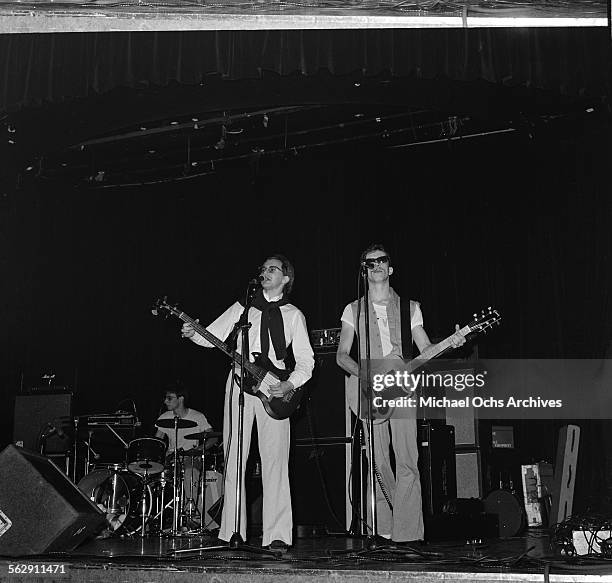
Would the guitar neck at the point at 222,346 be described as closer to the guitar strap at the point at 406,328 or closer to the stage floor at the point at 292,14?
the guitar strap at the point at 406,328

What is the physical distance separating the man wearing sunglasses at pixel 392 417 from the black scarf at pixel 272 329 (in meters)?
0.46

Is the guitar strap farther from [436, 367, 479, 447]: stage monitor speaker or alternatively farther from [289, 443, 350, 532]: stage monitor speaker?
[289, 443, 350, 532]: stage monitor speaker

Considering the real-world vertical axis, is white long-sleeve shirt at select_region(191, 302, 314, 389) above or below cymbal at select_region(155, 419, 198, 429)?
above

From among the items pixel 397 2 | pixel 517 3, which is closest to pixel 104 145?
pixel 397 2

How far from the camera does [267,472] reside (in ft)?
13.3

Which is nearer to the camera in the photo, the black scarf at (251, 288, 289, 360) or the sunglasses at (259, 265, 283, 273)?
the black scarf at (251, 288, 289, 360)

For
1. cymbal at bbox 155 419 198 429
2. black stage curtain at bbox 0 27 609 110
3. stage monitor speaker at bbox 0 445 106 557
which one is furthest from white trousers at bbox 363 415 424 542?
cymbal at bbox 155 419 198 429

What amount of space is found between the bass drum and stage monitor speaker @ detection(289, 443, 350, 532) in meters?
1.36

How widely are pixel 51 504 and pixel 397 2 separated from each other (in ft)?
11.2

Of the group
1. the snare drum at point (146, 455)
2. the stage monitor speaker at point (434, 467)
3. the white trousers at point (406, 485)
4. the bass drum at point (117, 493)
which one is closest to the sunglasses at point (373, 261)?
the white trousers at point (406, 485)

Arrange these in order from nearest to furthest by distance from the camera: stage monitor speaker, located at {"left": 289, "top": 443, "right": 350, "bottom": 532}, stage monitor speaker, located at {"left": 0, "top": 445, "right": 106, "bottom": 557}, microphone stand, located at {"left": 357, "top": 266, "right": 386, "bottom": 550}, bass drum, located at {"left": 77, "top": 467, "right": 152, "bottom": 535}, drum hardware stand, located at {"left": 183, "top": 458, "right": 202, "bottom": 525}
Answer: stage monitor speaker, located at {"left": 0, "top": 445, "right": 106, "bottom": 557}, microphone stand, located at {"left": 357, "top": 266, "right": 386, "bottom": 550}, stage monitor speaker, located at {"left": 289, "top": 443, "right": 350, "bottom": 532}, bass drum, located at {"left": 77, "top": 467, "right": 152, "bottom": 535}, drum hardware stand, located at {"left": 183, "top": 458, "right": 202, "bottom": 525}

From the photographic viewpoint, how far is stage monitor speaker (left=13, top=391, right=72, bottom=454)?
22.1 ft

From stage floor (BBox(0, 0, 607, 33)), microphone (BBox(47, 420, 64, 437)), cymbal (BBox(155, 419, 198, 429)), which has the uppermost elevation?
stage floor (BBox(0, 0, 607, 33))

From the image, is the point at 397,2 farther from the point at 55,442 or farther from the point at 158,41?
the point at 55,442
